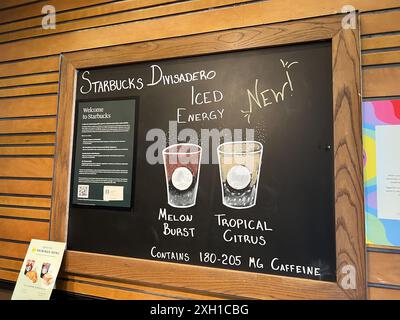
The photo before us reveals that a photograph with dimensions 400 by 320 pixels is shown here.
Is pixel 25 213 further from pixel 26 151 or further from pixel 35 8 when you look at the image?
pixel 35 8

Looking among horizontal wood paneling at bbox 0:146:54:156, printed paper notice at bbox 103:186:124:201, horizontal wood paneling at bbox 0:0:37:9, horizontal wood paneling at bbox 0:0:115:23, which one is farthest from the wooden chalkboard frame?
horizontal wood paneling at bbox 0:0:37:9

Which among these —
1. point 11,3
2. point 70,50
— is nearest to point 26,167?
point 70,50

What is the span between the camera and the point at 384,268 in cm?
106

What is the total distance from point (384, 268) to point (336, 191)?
32 cm

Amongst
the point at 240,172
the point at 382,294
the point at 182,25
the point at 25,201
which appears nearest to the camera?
the point at 382,294

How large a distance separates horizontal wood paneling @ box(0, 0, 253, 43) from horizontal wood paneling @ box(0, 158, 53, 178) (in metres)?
0.75

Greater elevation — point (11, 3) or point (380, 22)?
point (11, 3)

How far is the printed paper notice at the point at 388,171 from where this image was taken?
1062 millimetres

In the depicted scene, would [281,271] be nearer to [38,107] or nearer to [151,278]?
[151,278]

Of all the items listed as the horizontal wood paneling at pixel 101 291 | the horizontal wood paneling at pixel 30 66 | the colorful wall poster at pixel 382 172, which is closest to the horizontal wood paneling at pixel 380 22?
the colorful wall poster at pixel 382 172

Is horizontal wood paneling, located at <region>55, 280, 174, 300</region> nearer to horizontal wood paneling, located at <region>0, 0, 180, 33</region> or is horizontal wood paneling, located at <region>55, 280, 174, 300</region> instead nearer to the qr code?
the qr code

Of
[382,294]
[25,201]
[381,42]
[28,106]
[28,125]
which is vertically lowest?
[382,294]

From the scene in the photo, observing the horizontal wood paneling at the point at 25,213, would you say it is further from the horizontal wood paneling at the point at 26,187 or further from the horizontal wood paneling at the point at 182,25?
the horizontal wood paneling at the point at 182,25

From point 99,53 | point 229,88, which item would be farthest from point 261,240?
point 99,53
